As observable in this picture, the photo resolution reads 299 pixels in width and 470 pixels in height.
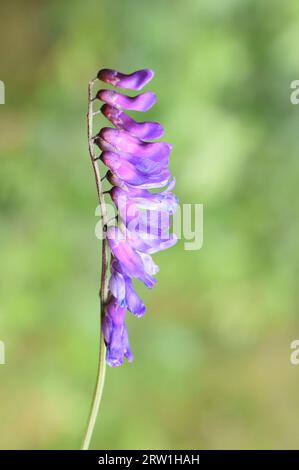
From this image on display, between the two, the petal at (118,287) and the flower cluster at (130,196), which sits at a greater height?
the flower cluster at (130,196)

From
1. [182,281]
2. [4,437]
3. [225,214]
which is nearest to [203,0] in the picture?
[225,214]

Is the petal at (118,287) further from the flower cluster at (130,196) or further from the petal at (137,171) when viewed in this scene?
the petal at (137,171)

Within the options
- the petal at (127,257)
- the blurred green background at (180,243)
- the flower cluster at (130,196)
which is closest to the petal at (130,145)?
the flower cluster at (130,196)

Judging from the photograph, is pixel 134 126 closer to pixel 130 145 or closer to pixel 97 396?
pixel 130 145

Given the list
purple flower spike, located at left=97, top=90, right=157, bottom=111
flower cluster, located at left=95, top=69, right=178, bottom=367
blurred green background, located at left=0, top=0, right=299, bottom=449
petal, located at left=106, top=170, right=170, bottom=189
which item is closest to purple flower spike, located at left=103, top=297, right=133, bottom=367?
flower cluster, located at left=95, top=69, right=178, bottom=367

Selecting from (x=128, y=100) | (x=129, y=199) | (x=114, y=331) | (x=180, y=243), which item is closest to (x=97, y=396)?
(x=114, y=331)

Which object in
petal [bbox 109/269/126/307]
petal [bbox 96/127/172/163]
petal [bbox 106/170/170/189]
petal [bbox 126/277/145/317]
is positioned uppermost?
petal [bbox 96/127/172/163]

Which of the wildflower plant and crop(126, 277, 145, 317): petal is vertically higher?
the wildflower plant

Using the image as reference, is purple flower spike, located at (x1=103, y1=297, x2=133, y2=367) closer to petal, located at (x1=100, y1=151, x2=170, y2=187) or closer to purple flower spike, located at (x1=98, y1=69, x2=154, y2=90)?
petal, located at (x1=100, y1=151, x2=170, y2=187)

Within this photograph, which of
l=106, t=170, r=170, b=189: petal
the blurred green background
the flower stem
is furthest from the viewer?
the blurred green background
